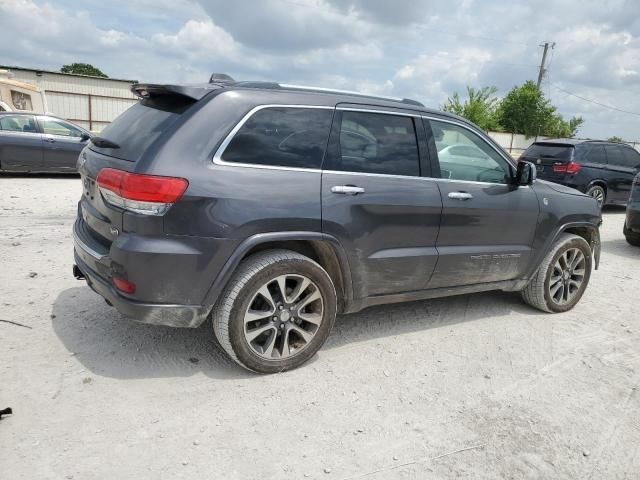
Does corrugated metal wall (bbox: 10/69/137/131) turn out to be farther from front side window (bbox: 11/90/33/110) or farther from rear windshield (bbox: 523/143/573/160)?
rear windshield (bbox: 523/143/573/160)

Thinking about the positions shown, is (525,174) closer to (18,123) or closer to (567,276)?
(567,276)

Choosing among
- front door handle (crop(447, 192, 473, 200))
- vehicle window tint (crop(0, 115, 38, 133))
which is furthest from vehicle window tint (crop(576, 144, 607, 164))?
vehicle window tint (crop(0, 115, 38, 133))

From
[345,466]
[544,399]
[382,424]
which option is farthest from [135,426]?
[544,399]

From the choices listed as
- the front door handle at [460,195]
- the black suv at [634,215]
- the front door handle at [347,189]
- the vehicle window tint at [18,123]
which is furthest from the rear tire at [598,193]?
the vehicle window tint at [18,123]

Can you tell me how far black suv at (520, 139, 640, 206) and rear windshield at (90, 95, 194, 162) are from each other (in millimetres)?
9851

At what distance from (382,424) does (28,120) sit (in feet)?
37.7

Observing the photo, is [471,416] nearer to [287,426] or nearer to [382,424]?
[382,424]

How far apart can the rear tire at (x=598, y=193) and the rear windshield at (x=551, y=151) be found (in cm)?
100

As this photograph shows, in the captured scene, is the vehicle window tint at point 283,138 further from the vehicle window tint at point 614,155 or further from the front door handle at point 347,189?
the vehicle window tint at point 614,155

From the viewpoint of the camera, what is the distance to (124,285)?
3.04 meters

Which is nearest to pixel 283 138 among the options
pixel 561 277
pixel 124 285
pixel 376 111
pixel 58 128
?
pixel 376 111

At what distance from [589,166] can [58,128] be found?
1182cm

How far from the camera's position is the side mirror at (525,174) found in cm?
439

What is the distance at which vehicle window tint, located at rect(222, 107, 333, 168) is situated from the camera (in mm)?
3199
